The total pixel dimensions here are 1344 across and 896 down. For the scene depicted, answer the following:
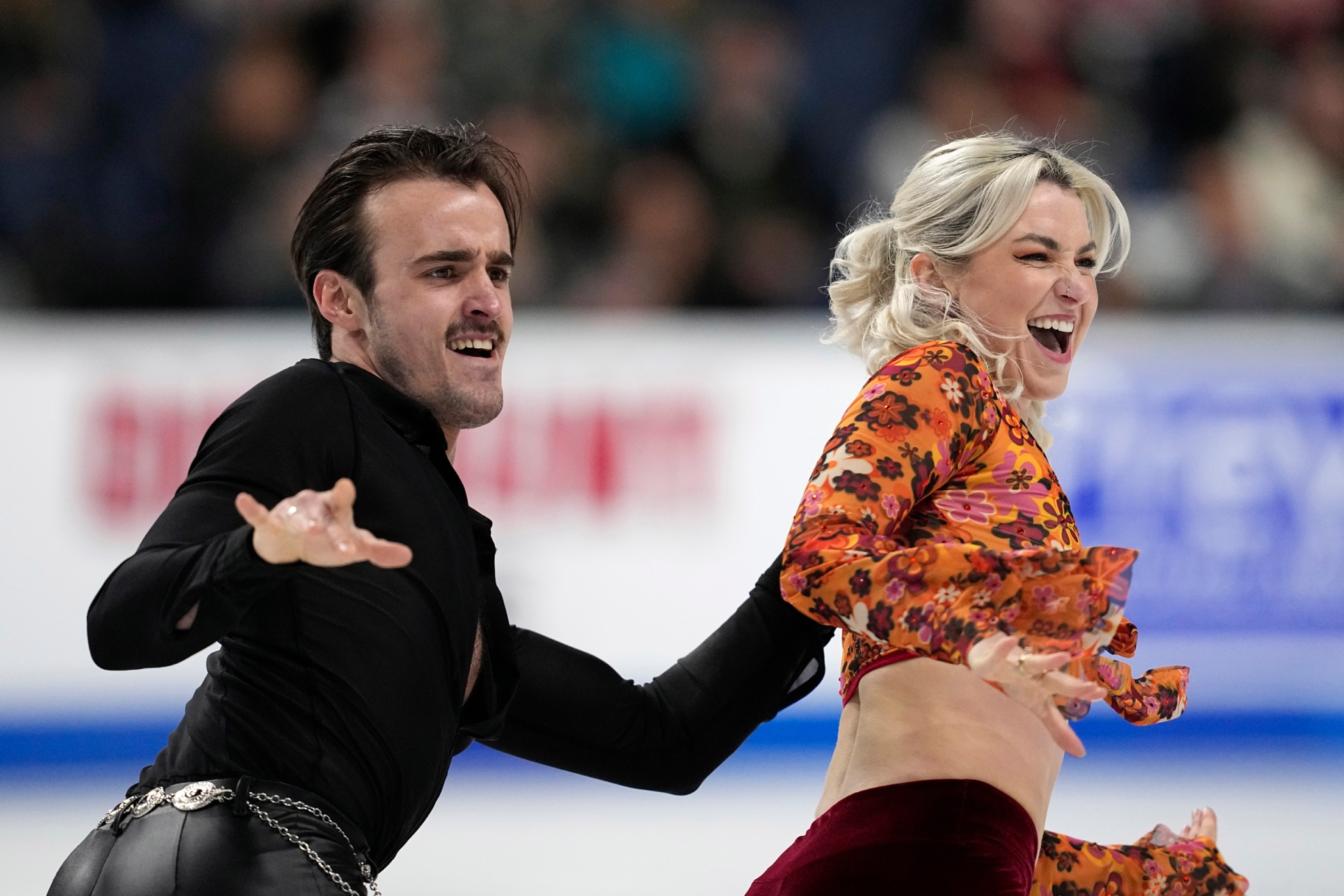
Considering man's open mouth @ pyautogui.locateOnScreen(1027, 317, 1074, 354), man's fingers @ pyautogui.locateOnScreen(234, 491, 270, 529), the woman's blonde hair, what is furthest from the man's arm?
man's open mouth @ pyautogui.locateOnScreen(1027, 317, 1074, 354)

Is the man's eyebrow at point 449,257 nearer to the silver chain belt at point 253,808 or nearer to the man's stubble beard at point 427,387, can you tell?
the man's stubble beard at point 427,387

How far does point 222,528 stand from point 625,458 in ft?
10.8

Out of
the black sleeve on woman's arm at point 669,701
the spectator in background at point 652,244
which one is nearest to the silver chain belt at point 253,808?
the black sleeve on woman's arm at point 669,701

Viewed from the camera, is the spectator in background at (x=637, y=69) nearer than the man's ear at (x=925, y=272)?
No

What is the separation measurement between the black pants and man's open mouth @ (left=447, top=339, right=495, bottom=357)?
0.88m

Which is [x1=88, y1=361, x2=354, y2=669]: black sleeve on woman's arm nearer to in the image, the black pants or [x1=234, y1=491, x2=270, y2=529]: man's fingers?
[x1=234, y1=491, x2=270, y2=529]: man's fingers

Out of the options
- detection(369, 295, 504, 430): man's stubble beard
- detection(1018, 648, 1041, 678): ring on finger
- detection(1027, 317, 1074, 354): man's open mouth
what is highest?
detection(1027, 317, 1074, 354): man's open mouth

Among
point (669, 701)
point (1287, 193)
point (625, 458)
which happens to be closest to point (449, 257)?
point (669, 701)

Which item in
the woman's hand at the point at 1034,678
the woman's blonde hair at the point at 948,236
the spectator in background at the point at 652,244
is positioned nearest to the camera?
the woman's hand at the point at 1034,678

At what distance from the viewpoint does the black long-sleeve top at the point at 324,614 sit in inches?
90.4

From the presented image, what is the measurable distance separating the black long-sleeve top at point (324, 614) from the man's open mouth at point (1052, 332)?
1.09m

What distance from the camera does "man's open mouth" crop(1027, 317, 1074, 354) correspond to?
290 cm

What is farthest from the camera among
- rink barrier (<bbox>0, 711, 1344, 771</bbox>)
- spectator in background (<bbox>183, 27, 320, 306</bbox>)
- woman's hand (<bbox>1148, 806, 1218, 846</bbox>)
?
spectator in background (<bbox>183, 27, 320, 306</bbox>)

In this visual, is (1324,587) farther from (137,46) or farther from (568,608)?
(137,46)
